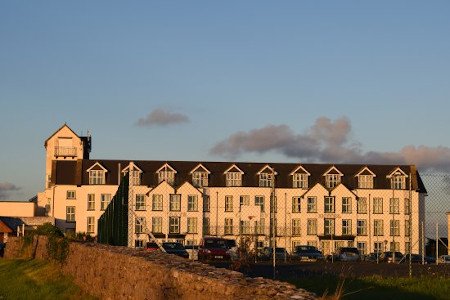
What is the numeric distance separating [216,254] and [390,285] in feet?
87.7

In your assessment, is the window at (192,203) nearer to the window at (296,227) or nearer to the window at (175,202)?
the window at (175,202)

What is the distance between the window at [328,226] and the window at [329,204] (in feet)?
3.51

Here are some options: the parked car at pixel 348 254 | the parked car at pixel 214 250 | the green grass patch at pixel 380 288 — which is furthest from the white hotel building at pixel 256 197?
the green grass patch at pixel 380 288

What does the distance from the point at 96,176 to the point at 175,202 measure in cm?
1204

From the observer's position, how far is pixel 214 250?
Result: 141 feet

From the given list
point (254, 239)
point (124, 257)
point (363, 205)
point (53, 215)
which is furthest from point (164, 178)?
point (124, 257)

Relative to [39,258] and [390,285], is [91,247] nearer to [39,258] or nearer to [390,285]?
[390,285]

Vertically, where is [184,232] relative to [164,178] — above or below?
below

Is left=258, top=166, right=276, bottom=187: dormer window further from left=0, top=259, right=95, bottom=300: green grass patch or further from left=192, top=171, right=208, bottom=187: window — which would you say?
left=0, top=259, right=95, bottom=300: green grass patch

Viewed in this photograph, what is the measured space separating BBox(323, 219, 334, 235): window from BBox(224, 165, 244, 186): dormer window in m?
10.4

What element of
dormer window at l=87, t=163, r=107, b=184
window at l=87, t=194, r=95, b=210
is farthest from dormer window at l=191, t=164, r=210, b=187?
window at l=87, t=194, r=95, b=210

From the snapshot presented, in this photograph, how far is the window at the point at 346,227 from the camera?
90.9 meters

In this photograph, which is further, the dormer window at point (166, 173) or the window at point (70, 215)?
the window at point (70, 215)

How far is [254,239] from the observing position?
28.2 m
